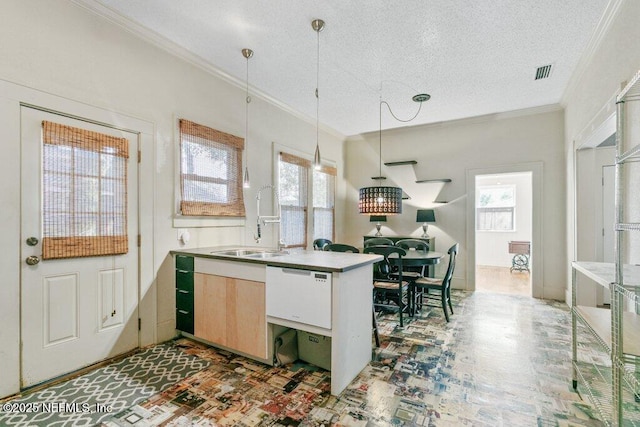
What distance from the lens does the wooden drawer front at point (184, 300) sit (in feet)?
9.95

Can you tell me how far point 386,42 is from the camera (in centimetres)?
303

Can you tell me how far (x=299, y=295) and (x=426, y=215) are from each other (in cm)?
381

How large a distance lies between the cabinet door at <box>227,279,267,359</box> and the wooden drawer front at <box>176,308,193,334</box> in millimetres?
586

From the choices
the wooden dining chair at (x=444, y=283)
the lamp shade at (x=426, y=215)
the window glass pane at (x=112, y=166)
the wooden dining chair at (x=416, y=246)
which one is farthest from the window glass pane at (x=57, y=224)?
the lamp shade at (x=426, y=215)

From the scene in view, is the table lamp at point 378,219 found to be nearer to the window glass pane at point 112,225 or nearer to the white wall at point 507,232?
the white wall at point 507,232

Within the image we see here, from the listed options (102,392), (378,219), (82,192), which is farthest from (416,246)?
(82,192)

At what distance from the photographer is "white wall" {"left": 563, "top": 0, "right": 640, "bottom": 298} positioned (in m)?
2.27

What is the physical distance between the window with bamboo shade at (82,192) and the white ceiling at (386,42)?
3.76 feet

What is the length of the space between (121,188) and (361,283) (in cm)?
233

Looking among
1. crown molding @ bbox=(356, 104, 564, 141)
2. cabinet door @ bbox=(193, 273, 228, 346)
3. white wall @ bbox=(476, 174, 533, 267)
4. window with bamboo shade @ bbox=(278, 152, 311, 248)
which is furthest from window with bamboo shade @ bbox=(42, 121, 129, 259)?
white wall @ bbox=(476, 174, 533, 267)

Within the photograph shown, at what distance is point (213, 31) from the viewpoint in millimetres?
2898

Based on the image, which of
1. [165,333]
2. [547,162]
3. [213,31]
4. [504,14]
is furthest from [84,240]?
[547,162]

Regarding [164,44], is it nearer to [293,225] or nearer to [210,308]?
[210,308]

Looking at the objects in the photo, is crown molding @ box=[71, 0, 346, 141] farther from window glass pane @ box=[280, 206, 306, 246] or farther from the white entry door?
window glass pane @ box=[280, 206, 306, 246]
